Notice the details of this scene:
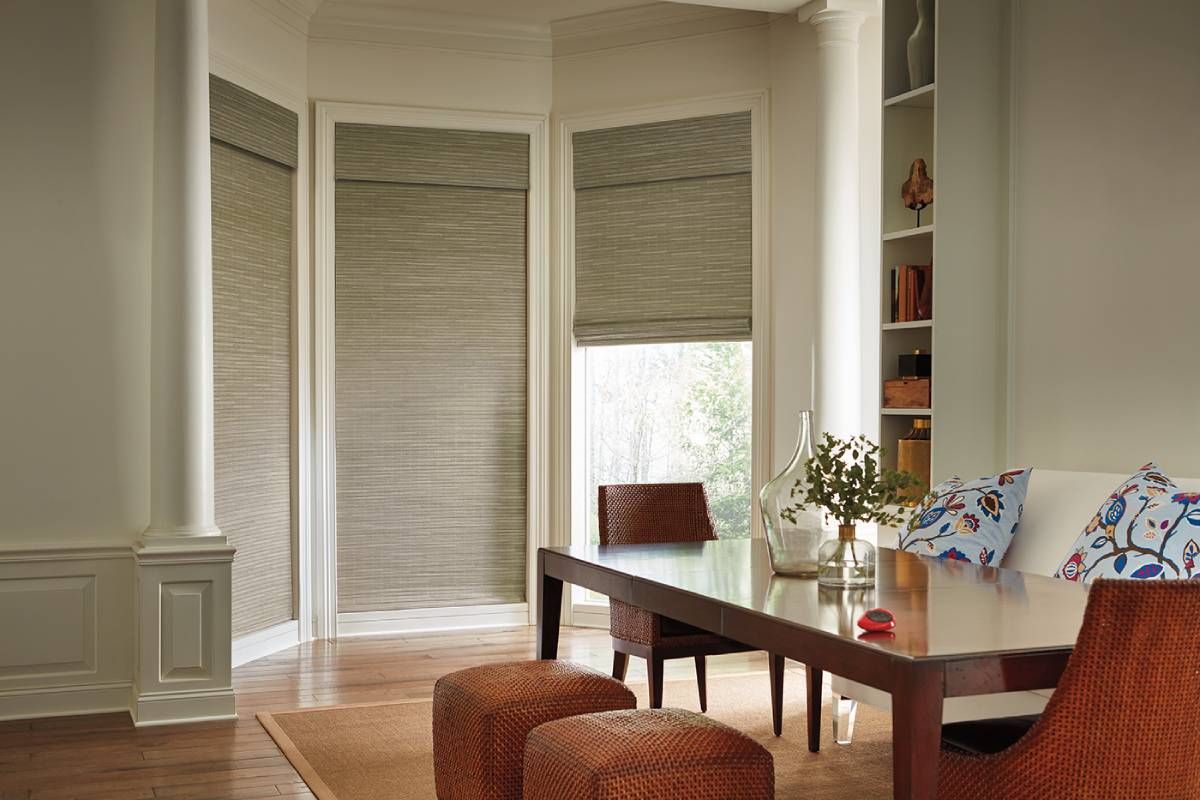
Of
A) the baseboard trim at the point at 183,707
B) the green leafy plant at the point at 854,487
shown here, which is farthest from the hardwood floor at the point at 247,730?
the green leafy plant at the point at 854,487

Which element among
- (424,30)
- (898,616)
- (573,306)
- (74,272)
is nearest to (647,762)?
(898,616)

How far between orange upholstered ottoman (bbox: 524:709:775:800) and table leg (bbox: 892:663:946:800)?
531 mm

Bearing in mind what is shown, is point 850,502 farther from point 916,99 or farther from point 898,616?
point 916,99

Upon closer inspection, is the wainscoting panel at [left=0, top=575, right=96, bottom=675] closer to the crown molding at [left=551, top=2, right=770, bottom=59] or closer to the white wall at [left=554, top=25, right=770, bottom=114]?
the white wall at [left=554, top=25, right=770, bottom=114]

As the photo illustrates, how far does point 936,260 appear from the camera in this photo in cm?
444

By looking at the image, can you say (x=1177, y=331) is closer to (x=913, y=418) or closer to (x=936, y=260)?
(x=936, y=260)

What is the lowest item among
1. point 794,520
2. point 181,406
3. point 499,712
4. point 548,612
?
point 499,712

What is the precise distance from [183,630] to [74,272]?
1.37 m

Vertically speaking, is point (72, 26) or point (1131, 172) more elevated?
point (72, 26)

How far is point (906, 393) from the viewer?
4668mm

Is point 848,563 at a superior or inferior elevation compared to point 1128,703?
superior

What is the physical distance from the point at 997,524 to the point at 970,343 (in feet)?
3.25

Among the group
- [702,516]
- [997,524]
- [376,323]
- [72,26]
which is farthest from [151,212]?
[997,524]

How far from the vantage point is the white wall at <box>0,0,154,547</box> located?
443cm
